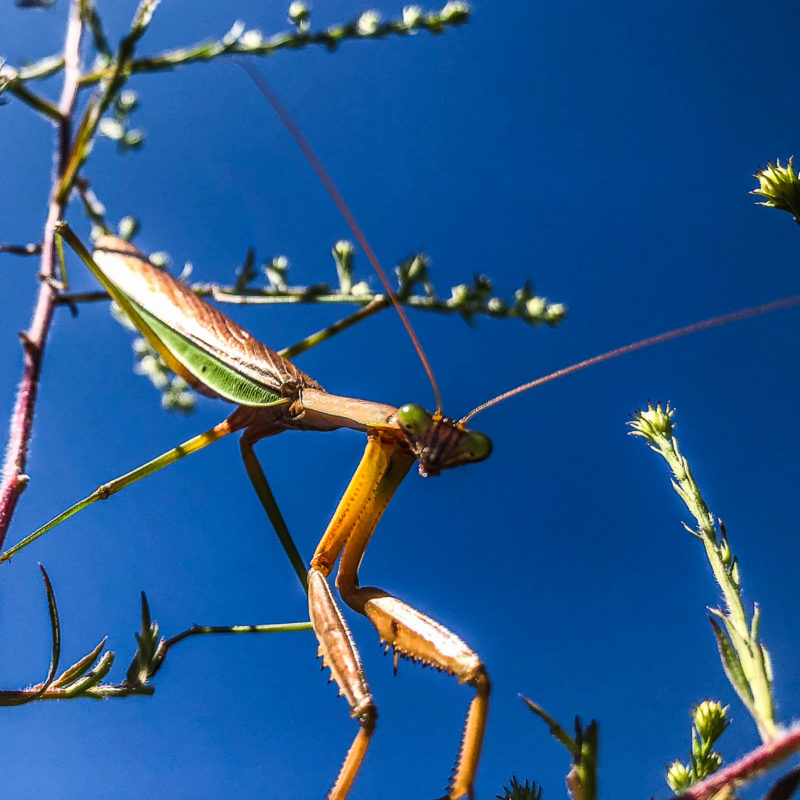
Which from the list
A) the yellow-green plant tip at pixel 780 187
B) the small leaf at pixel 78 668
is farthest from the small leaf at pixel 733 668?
the small leaf at pixel 78 668

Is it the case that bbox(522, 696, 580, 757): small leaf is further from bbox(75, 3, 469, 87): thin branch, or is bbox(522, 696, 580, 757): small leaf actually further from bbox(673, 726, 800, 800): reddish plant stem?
bbox(75, 3, 469, 87): thin branch

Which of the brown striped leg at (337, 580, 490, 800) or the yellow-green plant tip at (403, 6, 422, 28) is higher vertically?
the yellow-green plant tip at (403, 6, 422, 28)

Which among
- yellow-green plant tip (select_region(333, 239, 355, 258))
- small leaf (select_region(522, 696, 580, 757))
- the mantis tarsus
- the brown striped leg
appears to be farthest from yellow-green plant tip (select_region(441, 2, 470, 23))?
small leaf (select_region(522, 696, 580, 757))

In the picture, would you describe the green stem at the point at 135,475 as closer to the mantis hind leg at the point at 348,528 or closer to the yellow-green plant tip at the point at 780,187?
the mantis hind leg at the point at 348,528

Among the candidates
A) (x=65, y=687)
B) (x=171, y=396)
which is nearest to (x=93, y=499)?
(x=65, y=687)

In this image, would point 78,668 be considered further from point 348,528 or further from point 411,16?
point 411,16

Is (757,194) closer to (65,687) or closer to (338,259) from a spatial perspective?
(338,259)

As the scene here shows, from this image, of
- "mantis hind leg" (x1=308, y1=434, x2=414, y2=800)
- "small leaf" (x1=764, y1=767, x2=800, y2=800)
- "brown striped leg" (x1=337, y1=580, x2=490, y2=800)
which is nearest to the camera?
"small leaf" (x1=764, y1=767, x2=800, y2=800)
